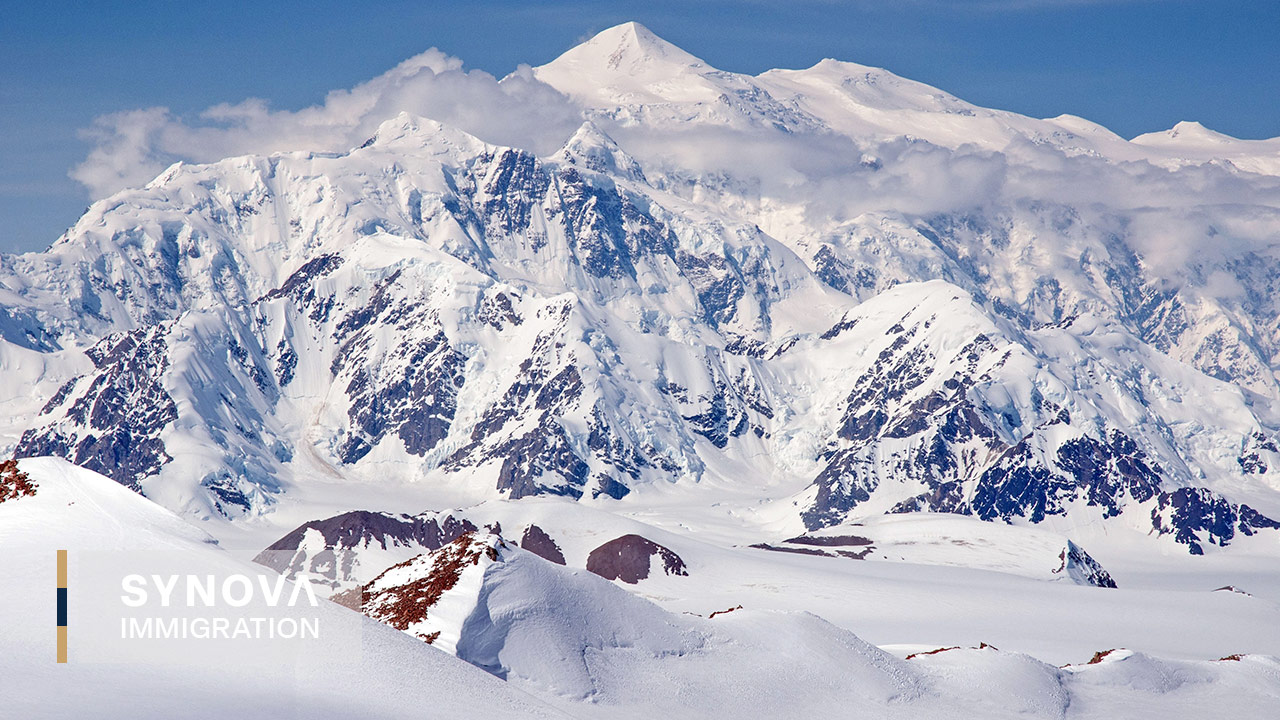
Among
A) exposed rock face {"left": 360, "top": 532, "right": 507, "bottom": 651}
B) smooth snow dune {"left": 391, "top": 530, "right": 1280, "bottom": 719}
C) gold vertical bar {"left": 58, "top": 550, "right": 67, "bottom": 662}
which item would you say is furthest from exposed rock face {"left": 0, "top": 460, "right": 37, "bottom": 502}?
smooth snow dune {"left": 391, "top": 530, "right": 1280, "bottom": 719}

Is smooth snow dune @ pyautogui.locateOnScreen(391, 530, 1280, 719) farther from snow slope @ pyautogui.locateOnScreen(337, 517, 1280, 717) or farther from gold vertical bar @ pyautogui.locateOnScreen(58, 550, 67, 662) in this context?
gold vertical bar @ pyautogui.locateOnScreen(58, 550, 67, 662)

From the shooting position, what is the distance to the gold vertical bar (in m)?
44.6

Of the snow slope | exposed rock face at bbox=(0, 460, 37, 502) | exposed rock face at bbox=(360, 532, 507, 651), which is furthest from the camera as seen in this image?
exposed rock face at bbox=(360, 532, 507, 651)

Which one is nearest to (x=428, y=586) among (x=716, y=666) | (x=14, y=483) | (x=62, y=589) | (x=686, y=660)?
(x=686, y=660)

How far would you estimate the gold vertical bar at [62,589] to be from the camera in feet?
146

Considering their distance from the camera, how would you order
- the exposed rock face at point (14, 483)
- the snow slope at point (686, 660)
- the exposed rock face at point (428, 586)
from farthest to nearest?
the exposed rock face at point (428, 586) → the snow slope at point (686, 660) → the exposed rock face at point (14, 483)

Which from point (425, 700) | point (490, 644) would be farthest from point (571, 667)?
point (425, 700)

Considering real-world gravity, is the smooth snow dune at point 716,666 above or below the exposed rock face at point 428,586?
below

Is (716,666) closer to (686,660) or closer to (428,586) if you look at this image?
(686,660)

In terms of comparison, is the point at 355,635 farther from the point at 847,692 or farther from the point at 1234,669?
the point at 1234,669

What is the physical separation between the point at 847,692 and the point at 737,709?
29.7ft

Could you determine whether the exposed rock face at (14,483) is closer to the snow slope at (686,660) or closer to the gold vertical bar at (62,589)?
the gold vertical bar at (62,589)

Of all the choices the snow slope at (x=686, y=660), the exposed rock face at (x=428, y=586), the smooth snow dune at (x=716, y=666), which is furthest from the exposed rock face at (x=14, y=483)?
the smooth snow dune at (x=716, y=666)

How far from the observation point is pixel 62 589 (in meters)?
48.4
